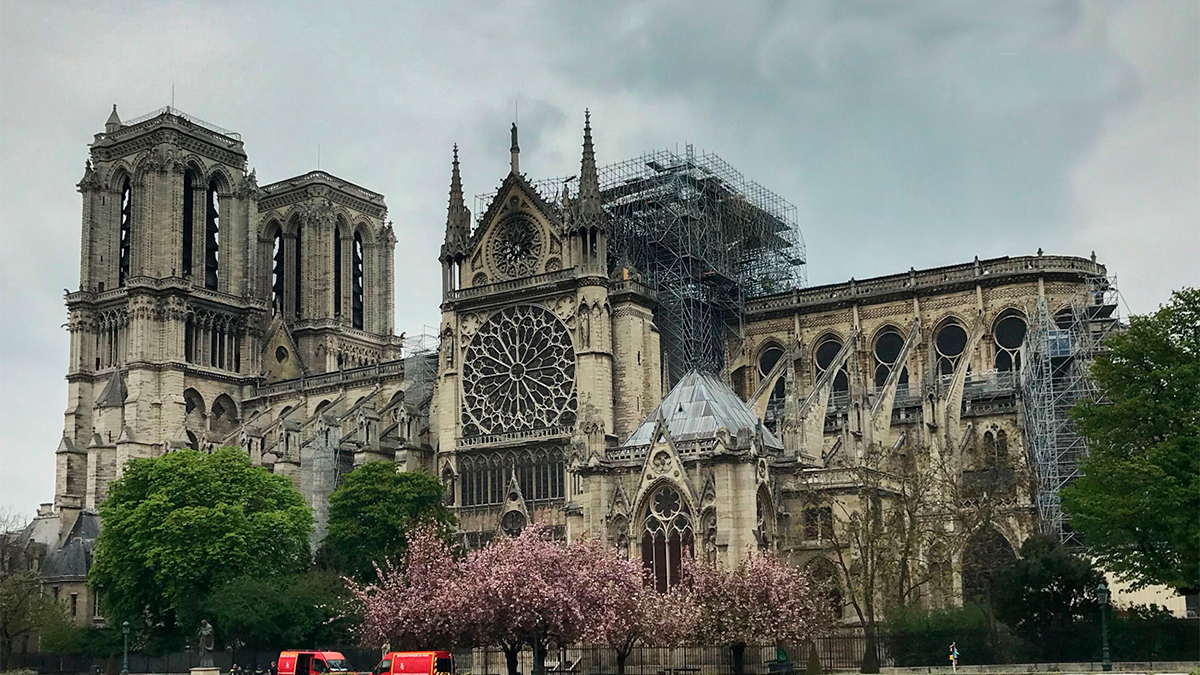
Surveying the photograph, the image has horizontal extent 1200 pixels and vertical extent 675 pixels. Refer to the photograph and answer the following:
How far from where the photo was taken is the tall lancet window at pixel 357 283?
97000mm

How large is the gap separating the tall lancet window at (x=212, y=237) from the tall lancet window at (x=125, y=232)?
435 cm

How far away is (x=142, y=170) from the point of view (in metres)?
85.8

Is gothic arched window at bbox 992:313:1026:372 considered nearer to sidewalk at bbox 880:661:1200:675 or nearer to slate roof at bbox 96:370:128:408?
sidewalk at bbox 880:661:1200:675

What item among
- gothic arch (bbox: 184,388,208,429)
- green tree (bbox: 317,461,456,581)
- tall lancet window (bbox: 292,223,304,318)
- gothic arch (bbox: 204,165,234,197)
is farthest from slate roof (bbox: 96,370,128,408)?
green tree (bbox: 317,461,456,581)

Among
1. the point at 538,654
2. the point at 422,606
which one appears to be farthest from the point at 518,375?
the point at 538,654

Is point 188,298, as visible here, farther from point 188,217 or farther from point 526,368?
point 526,368

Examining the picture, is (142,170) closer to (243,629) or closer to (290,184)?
(290,184)

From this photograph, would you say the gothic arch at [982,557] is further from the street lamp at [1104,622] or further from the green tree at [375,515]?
the green tree at [375,515]

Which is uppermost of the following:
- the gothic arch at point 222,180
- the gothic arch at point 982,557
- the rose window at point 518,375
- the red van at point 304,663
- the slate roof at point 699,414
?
the gothic arch at point 222,180

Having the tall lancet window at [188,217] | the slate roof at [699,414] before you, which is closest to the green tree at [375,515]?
the slate roof at [699,414]

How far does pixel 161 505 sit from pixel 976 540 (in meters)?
30.8

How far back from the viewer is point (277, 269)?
317 feet

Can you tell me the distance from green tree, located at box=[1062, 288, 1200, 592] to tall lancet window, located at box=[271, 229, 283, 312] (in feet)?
207

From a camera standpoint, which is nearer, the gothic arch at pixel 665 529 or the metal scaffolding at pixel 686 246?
the gothic arch at pixel 665 529
